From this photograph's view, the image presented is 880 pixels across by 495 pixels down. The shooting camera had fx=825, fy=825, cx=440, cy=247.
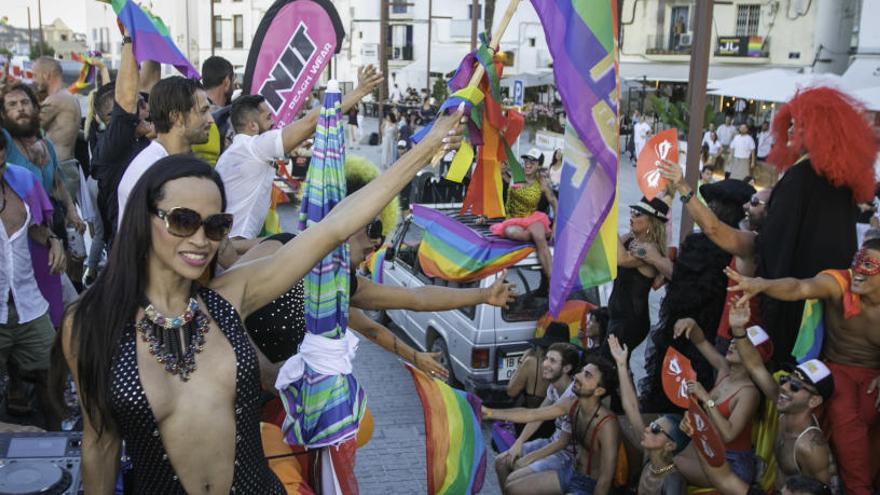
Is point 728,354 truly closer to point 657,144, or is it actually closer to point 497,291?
point 657,144

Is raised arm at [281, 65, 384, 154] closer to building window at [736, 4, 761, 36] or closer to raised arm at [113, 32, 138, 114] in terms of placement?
raised arm at [113, 32, 138, 114]

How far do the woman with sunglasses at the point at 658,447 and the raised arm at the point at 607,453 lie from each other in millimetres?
122

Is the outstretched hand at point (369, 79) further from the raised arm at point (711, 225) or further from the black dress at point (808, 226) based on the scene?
the black dress at point (808, 226)

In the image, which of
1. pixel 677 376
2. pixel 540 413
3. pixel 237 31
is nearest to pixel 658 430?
pixel 677 376

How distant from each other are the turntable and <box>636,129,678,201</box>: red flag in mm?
3079

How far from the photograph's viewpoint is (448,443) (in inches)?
146

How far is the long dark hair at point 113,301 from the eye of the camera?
2.27 m

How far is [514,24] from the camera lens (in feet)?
162

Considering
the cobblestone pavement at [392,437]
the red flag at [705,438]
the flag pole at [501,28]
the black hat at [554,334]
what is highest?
the flag pole at [501,28]

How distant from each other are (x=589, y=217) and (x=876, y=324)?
1458mm

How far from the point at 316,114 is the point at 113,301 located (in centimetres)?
222

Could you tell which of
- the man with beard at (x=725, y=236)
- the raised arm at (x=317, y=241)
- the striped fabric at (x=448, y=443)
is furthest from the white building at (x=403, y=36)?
the raised arm at (x=317, y=241)

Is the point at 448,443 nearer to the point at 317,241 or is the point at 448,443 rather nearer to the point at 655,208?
the point at 317,241

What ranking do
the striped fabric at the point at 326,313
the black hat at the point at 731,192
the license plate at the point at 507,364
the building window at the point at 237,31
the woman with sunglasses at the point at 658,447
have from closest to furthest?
1. the striped fabric at the point at 326,313
2. the woman with sunglasses at the point at 658,447
3. the black hat at the point at 731,192
4. the license plate at the point at 507,364
5. the building window at the point at 237,31
